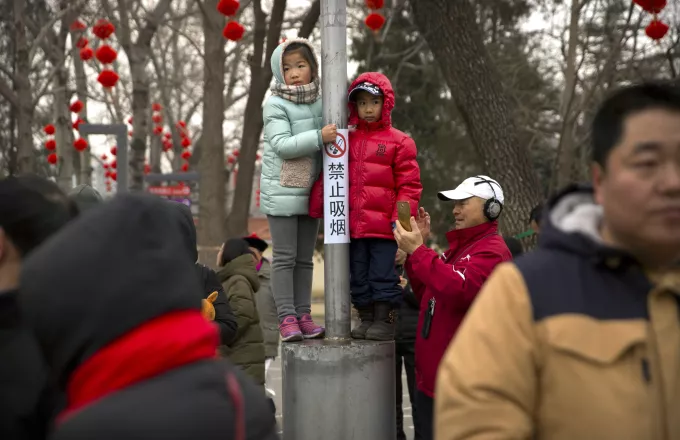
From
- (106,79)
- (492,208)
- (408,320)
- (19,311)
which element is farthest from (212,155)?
(19,311)

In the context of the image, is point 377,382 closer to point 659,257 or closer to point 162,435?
point 659,257

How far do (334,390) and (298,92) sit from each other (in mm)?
1655

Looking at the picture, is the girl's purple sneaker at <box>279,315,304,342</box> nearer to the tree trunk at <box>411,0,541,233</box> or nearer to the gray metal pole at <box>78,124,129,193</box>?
the tree trunk at <box>411,0,541,233</box>

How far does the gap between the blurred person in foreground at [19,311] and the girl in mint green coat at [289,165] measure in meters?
2.47

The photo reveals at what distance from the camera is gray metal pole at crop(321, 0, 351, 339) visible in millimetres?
5633

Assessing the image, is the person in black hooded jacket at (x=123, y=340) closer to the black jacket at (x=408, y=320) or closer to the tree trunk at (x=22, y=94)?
the black jacket at (x=408, y=320)

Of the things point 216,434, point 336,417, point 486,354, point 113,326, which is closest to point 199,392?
point 216,434

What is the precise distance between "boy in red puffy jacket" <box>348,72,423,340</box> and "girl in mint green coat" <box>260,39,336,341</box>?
273 mm

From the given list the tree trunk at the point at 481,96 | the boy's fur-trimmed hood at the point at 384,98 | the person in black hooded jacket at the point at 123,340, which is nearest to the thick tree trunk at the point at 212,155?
the tree trunk at the point at 481,96

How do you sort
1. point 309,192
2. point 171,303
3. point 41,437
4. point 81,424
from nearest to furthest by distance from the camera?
point 81,424 → point 171,303 → point 41,437 → point 309,192

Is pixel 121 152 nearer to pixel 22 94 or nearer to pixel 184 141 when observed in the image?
pixel 22 94

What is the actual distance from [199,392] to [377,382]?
363 cm

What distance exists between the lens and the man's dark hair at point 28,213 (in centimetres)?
306

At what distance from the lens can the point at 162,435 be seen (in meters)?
1.97
